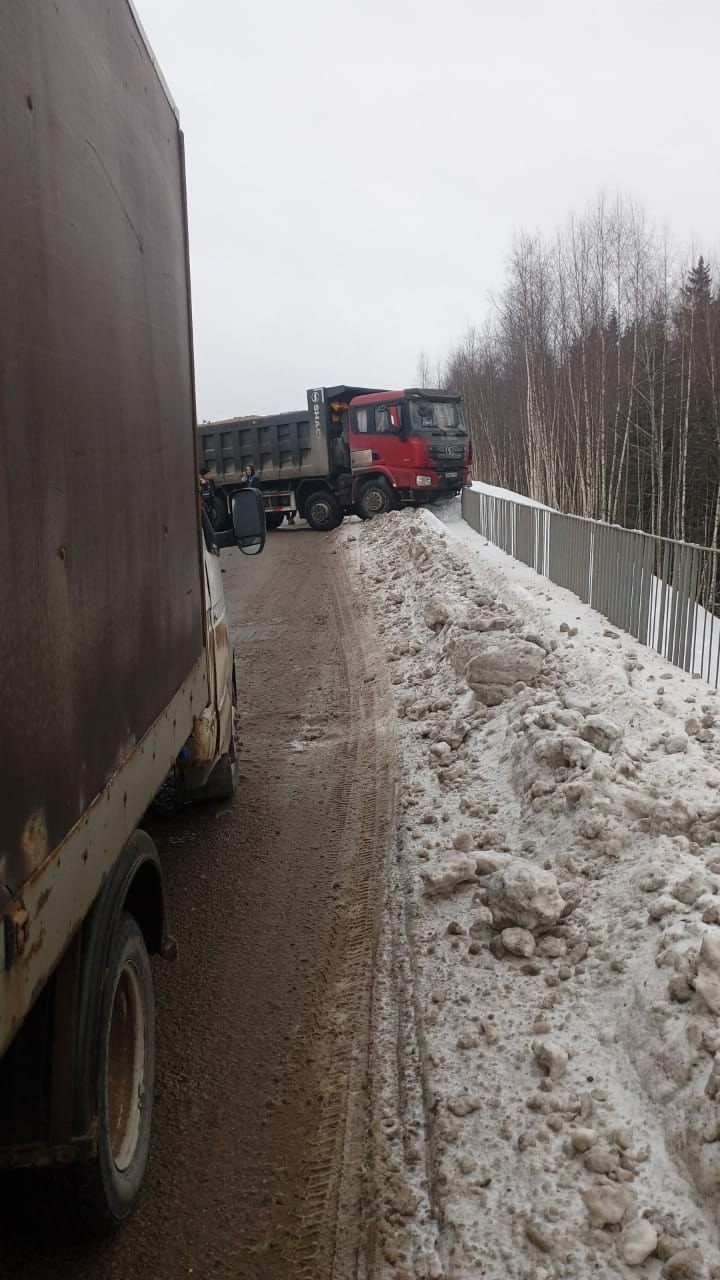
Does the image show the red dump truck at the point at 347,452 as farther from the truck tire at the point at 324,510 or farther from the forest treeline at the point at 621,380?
the forest treeline at the point at 621,380

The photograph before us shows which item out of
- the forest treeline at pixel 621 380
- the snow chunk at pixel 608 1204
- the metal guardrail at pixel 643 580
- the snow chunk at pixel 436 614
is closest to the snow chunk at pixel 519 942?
the snow chunk at pixel 608 1204

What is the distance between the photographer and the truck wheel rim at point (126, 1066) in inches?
96.3

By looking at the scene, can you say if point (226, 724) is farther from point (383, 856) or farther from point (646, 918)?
point (646, 918)

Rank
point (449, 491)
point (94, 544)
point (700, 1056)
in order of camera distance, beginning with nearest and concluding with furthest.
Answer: point (94, 544)
point (700, 1056)
point (449, 491)

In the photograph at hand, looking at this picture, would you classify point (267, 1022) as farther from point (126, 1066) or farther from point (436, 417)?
point (436, 417)

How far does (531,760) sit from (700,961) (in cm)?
236

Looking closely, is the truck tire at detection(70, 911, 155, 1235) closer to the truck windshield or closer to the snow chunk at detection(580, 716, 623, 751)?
the snow chunk at detection(580, 716, 623, 751)

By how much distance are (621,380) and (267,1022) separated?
30845mm

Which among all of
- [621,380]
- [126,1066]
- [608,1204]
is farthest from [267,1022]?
[621,380]

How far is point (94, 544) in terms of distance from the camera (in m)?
2.12

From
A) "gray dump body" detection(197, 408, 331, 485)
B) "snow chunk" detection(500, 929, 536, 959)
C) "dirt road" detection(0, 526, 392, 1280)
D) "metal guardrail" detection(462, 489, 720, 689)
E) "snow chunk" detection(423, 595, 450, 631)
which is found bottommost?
"dirt road" detection(0, 526, 392, 1280)

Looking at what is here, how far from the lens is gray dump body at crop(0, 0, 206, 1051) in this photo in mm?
1573

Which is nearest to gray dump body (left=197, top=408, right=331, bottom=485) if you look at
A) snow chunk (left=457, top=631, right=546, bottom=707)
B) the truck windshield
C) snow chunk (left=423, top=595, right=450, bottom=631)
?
the truck windshield

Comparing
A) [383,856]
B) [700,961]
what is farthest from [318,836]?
[700,961]
